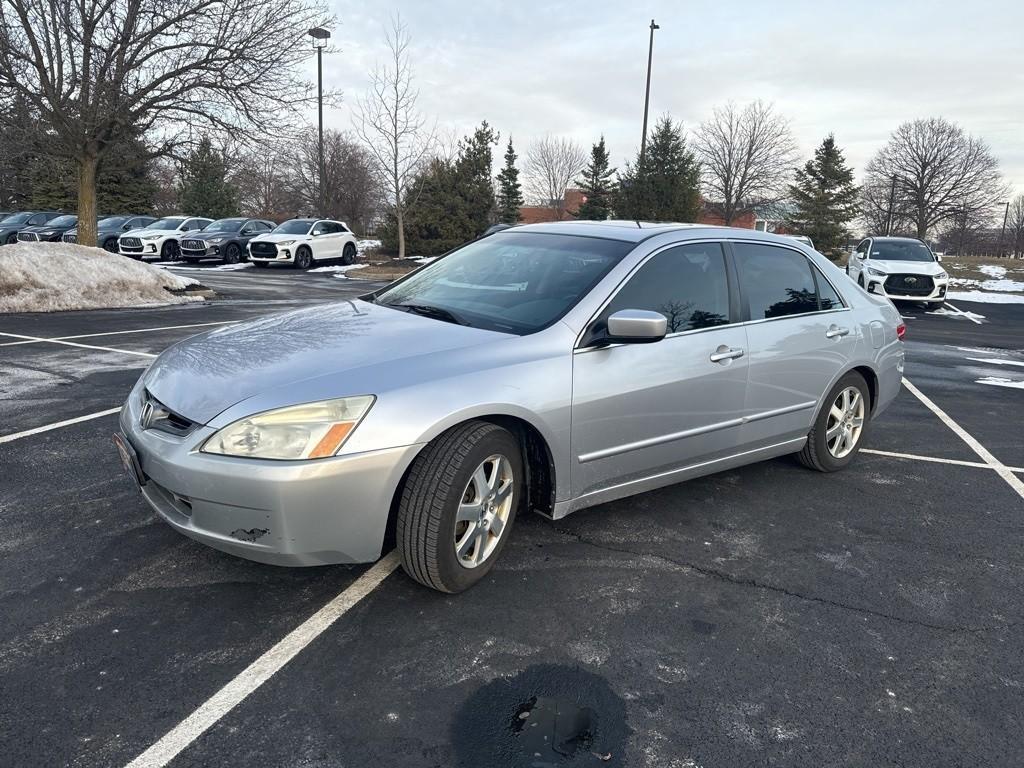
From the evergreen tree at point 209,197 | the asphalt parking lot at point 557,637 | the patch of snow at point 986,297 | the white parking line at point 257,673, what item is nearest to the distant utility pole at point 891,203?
the patch of snow at point 986,297

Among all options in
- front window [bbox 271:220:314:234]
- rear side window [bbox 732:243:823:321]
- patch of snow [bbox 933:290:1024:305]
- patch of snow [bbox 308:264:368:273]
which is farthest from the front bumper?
front window [bbox 271:220:314:234]

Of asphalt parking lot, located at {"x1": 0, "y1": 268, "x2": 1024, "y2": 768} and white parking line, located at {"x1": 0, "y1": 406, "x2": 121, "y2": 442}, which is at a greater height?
white parking line, located at {"x1": 0, "y1": 406, "x2": 121, "y2": 442}

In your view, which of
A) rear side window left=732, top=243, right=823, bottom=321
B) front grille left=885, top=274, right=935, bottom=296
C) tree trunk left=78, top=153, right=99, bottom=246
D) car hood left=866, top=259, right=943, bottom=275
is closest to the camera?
rear side window left=732, top=243, right=823, bottom=321

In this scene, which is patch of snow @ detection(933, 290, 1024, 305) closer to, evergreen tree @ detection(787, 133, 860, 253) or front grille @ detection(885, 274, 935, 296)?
front grille @ detection(885, 274, 935, 296)

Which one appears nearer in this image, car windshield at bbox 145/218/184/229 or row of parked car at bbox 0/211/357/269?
row of parked car at bbox 0/211/357/269

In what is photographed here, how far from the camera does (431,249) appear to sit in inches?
1211

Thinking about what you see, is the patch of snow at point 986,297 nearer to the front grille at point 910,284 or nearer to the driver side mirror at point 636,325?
the front grille at point 910,284

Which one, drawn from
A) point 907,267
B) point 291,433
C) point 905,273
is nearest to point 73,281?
point 291,433

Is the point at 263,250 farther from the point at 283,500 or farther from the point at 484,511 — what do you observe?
the point at 283,500

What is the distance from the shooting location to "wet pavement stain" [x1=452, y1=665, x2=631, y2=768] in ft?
7.34

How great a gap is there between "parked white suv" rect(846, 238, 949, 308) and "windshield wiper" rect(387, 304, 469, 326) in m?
15.7

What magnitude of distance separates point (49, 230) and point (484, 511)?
93.9 ft

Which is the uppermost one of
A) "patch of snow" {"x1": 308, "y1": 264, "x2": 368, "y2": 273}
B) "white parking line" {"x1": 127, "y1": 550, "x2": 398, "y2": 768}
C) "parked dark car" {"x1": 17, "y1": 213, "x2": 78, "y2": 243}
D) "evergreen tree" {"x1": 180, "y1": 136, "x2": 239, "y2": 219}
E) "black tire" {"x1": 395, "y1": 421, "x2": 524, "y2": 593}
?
"evergreen tree" {"x1": 180, "y1": 136, "x2": 239, "y2": 219}

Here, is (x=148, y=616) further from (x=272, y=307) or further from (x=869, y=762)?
(x=272, y=307)
